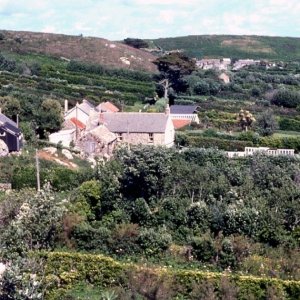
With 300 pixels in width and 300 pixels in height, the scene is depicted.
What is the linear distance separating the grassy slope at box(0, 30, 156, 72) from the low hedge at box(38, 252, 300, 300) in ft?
257

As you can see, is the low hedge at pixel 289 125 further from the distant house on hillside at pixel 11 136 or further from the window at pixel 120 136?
the distant house on hillside at pixel 11 136

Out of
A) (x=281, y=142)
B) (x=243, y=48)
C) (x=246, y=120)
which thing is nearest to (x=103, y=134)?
(x=281, y=142)

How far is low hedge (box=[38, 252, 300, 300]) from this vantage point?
80.4ft

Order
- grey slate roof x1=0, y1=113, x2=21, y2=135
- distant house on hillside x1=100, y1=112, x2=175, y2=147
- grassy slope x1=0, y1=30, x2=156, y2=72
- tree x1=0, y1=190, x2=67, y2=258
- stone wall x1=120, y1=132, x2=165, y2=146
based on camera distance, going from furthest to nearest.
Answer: grassy slope x1=0, y1=30, x2=156, y2=72 → distant house on hillside x1=100, y1=112, x2=175, y2=147 → stone wall x1=120, y1=132, x2=165, y2=146 → grey slate roof x1=0, y1=113, x2=21, y2=135 → tree x1=0, y1=190, x2=67, y2=258

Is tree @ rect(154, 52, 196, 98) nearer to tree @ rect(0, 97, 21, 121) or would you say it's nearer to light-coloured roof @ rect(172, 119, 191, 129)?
light-coloured roof @ rect(172, 119, 191, 129)

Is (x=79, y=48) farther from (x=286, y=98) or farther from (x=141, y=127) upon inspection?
(x=141, y=127)

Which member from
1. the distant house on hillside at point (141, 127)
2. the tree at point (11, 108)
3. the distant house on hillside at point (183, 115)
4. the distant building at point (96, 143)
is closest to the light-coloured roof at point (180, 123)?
the distant house on hillside at point (183, 115)

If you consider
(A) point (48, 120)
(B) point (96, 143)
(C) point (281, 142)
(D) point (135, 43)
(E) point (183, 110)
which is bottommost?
(C) point (281, 142)

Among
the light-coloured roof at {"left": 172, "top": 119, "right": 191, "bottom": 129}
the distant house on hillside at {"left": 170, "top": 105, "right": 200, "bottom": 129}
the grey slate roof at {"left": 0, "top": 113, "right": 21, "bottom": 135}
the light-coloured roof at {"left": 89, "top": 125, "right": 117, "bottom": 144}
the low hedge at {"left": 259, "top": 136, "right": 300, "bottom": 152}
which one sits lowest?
the low hedge at {"left": 259, "top": 136, "right": 300, "bottom": 152}

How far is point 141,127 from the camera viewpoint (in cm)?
4931

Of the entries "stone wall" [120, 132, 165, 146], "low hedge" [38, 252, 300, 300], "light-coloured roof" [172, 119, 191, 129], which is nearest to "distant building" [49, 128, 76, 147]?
"stone wall" [120, 132, 165, 146]

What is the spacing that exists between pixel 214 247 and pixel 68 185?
11595mm

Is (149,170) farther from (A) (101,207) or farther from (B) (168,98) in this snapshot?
(B) (168,98)

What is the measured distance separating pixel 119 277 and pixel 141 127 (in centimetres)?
2476
